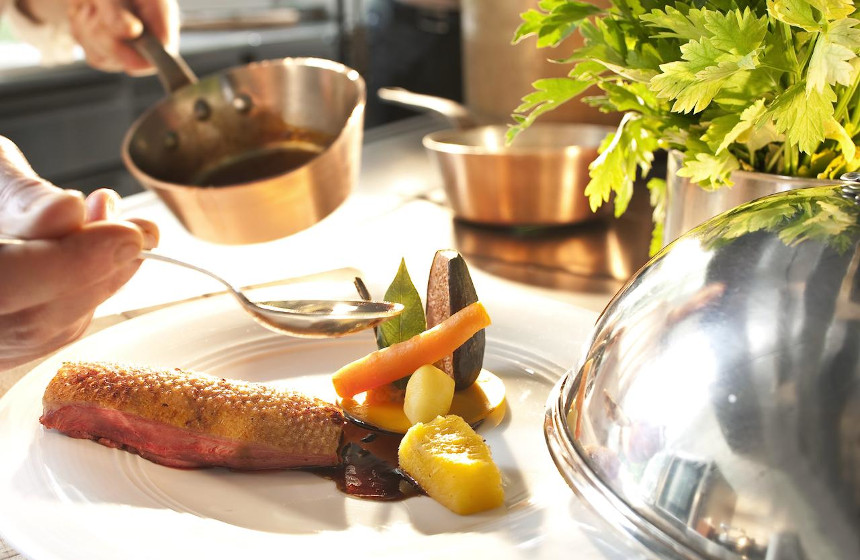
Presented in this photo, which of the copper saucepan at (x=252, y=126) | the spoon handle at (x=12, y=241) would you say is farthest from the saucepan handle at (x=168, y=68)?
the spoon handle at (x=12, y=241)

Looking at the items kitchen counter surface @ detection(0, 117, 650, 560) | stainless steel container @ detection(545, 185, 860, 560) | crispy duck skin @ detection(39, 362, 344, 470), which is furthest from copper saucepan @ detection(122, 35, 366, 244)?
stainless steel container @ detection(545, 185, 860, 560)

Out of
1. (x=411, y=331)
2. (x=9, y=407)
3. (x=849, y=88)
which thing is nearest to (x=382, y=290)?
(x=411, y=331)

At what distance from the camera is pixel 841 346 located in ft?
1.50

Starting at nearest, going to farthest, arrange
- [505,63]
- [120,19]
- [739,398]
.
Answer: [739,398], [120,19], [505,63]

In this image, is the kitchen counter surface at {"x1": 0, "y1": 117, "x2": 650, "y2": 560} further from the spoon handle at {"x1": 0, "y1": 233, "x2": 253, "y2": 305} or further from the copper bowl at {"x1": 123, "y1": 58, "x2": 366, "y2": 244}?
the spoon handle at {"x1": 0, "y1": 233, "x2": 253, "y2": 305}

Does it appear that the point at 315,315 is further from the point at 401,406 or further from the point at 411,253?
the point at 411,253

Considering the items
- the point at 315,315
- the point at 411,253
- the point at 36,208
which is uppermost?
the point at 36,208

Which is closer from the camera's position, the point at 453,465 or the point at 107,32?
the point at 453,465

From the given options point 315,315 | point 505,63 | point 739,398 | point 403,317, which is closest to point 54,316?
point 315,315

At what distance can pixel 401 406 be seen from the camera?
2.43 feet

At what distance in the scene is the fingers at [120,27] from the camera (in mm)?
1203

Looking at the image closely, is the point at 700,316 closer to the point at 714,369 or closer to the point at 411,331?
the point at 714,369

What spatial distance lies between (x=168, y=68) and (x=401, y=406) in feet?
2.09

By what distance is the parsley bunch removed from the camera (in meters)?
0.59
